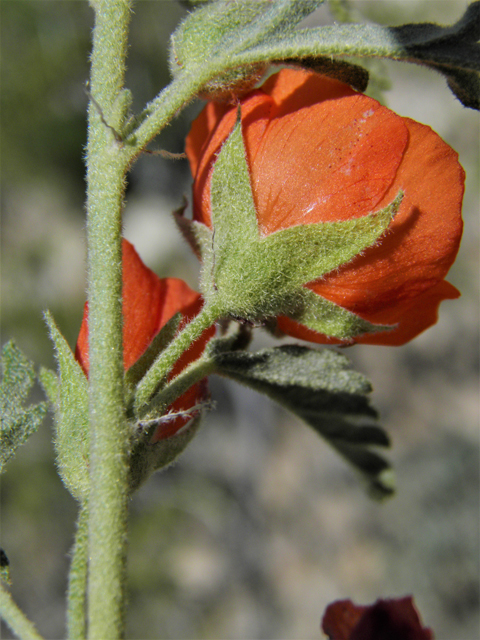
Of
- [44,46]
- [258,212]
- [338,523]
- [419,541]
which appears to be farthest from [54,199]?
[258,212]

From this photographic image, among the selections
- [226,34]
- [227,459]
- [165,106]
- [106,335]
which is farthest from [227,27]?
[227,459]

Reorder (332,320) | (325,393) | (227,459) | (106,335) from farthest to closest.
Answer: (227,459)
(325,393)
(332,320)
(106,335)

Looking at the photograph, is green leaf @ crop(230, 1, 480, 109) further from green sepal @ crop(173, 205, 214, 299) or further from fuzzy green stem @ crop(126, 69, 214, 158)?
green sepal @ crop(173, 205, 214, 299)

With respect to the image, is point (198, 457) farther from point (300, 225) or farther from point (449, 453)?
point (300, 225)

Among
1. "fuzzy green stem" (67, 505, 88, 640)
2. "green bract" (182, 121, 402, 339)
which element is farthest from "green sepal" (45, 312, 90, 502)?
"green bract" (182, 121, 402, 339)

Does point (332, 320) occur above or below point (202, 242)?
below

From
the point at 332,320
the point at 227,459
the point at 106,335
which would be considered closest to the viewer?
the point at 106,335

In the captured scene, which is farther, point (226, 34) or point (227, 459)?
point (227, 459)

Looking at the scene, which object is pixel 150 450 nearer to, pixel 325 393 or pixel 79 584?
pixel 79 584
